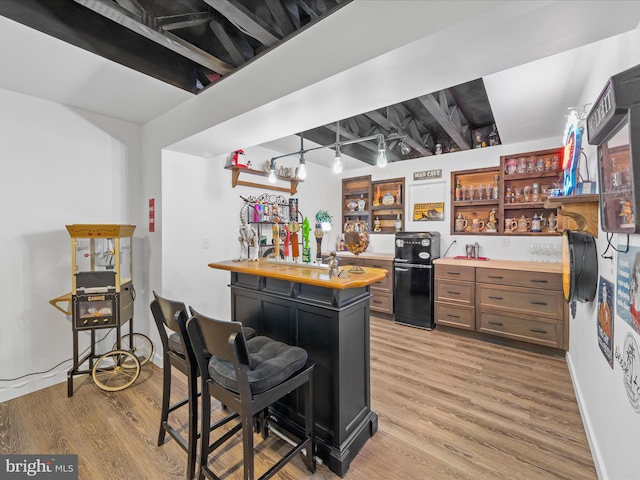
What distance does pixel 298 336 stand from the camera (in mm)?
1903

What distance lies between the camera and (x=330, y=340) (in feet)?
5.66

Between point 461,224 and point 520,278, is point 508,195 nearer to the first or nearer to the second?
point 461,224

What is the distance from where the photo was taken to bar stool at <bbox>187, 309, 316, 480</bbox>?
50.3 inches

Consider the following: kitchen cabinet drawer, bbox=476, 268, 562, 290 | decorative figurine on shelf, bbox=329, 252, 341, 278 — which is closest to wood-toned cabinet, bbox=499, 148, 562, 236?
kitchen cabinet drawer, bbox=476, 268, 562, 290

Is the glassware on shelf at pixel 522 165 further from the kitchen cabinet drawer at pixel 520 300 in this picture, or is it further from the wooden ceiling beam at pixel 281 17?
the wooden ceiling beam at pixel 281 17

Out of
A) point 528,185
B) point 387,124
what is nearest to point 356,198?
point 387,124

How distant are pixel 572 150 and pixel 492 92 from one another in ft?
2.59

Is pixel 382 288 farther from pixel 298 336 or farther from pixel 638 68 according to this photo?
pixel 638 68

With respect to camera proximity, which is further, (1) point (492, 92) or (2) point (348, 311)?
(1) point (492, 92)

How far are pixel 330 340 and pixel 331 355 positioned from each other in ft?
0.30

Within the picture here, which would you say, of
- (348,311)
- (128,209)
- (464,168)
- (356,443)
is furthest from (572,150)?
(128,209)

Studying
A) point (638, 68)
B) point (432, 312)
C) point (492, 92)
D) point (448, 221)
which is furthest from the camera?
point (448, 221)

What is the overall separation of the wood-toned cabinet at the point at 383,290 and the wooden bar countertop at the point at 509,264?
2.40ft

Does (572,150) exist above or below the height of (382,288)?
above
